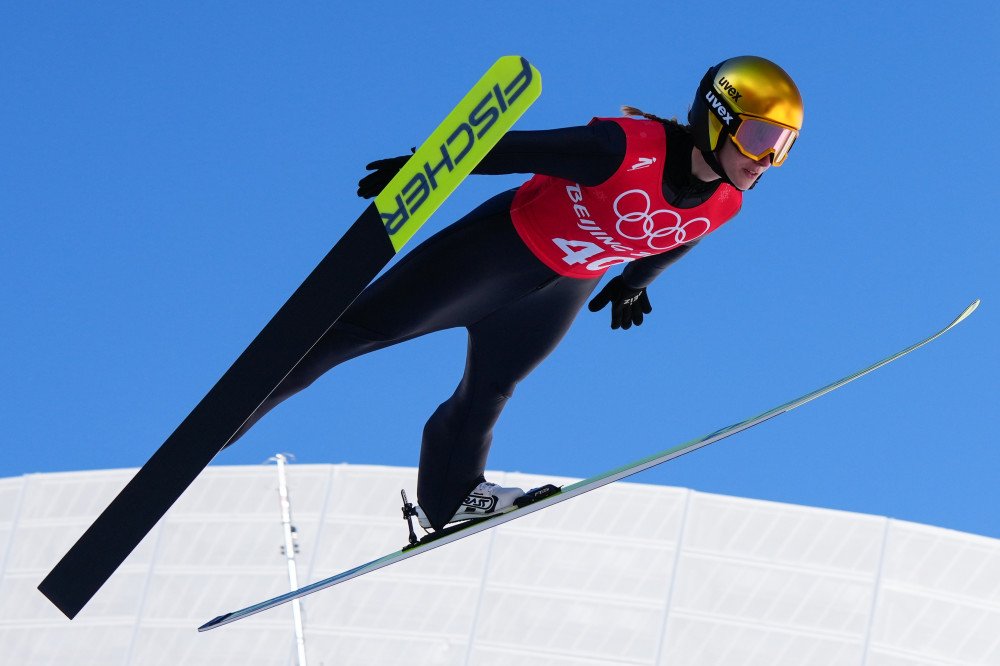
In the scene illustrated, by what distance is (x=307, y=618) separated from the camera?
6656mm

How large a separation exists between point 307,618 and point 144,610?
1.03 m

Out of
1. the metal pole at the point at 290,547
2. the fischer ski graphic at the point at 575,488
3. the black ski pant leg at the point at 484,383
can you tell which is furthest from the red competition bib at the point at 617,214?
the metal pole at the point at 290,547

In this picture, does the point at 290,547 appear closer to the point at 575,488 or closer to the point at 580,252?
the point at 575,488

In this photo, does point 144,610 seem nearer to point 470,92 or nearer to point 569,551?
point 569,551

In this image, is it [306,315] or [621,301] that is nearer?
[306,315]

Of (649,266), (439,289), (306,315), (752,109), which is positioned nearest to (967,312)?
(649,266)

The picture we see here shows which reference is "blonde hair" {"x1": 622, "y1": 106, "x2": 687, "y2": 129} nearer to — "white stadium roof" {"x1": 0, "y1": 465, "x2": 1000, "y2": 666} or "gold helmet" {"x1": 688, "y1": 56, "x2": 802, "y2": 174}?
"gold helmet" {"x1": 688, "y1": 56, "x2": 802, "y2": 174}

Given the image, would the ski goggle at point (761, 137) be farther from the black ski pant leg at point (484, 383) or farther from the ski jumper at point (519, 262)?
the black ski pant leg at point (484, 383)

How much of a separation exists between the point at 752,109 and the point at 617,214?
384 millimetres

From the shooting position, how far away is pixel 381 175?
2.55m

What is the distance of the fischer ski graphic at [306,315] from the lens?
2.37 metres

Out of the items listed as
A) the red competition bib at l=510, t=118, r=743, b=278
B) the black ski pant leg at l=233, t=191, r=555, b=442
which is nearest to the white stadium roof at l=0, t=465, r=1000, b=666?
the black ski pant leg at l=233, t=191, r=555, b=442

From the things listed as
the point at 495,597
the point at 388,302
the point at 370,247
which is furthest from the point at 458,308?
the point at 495,597

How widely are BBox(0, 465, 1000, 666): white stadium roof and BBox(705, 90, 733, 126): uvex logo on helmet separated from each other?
4163 millimetres
